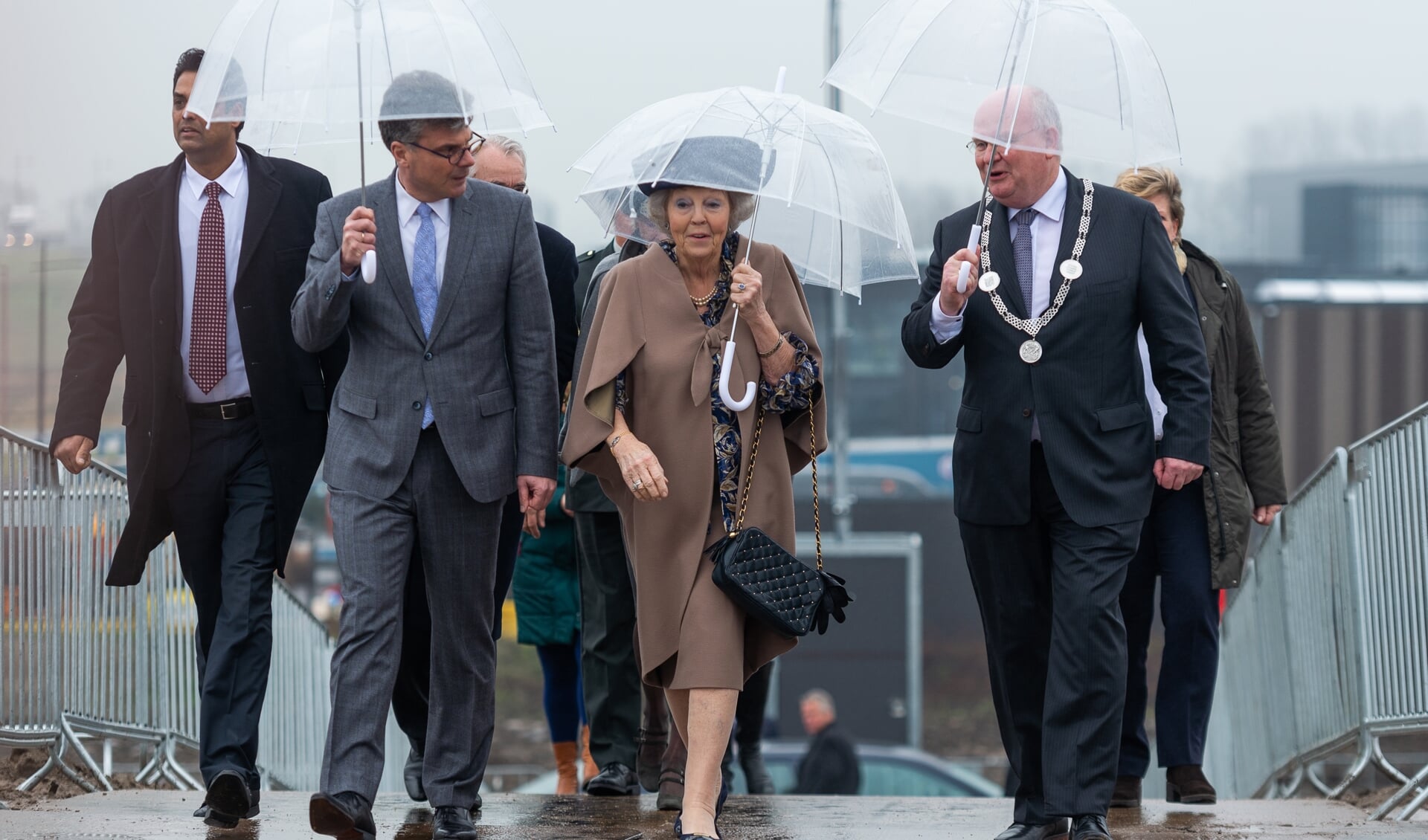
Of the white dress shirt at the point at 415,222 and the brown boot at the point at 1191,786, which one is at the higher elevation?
the white dress shirt at the point at 415,222

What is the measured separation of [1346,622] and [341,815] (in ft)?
13.2

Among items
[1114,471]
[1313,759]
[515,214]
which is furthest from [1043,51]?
[1313,759]

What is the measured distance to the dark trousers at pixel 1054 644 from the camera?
435 centimetres

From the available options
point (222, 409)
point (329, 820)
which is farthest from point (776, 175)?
point (329, 820)

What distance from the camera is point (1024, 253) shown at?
14.9 ft

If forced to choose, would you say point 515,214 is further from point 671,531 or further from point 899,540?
point 899,540

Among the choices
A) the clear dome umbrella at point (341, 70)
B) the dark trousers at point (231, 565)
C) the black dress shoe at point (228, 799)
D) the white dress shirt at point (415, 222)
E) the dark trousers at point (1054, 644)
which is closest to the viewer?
the clear dome umbrella at point (341, 70)

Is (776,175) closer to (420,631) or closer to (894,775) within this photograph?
(420,631)

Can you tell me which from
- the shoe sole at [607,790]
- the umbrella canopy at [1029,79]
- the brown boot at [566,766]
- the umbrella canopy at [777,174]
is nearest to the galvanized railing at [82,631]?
the brown boot at [566,766]

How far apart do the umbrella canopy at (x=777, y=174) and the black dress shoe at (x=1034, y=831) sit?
158cm

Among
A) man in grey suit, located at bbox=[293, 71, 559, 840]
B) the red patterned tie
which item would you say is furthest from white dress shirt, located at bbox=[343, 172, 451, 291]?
the red patterned tie

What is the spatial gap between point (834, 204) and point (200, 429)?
1.92m

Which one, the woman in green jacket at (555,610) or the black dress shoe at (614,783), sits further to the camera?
the woman in green jacket at (555,610)

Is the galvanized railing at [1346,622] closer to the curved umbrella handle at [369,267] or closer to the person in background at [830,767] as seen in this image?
the person in background at [830,767]
